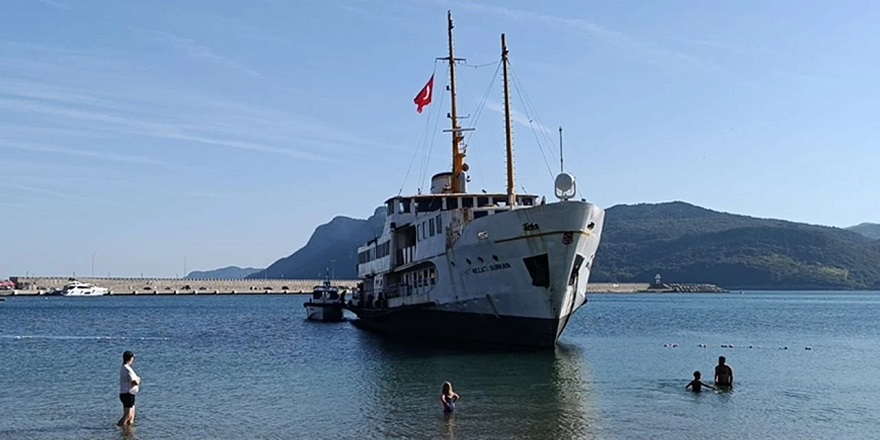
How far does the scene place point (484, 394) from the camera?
2856cm

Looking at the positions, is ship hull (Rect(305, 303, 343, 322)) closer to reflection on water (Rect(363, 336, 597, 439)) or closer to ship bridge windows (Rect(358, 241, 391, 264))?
ship bridge windows (Rect(358, 241, 391, 264))

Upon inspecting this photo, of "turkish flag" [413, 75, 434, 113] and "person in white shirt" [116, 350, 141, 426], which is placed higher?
"turkish flag" [413, 75, 434, 113]

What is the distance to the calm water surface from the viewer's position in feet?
75.9

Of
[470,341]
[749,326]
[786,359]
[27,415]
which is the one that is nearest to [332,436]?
[27,415]

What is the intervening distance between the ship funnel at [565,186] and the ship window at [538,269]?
283 cm

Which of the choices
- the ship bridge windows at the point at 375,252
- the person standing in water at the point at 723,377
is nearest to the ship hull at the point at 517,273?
the person standing in water at the point at 723,377

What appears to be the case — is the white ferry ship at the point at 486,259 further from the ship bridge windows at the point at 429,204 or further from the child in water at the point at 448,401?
the child in water at the point at 448,401

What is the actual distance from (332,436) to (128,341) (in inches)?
1501

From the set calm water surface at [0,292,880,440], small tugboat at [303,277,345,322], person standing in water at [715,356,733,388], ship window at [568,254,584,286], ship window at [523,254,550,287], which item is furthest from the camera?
small tugboat at [303,277,345,322]

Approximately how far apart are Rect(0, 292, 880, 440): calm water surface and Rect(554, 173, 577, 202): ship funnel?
23.6 ft

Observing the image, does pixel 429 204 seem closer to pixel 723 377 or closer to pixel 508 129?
pixel 508 129

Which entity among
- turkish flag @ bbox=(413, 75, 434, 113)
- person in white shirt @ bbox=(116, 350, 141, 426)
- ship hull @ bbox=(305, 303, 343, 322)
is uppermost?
turkish flag @ bbox=(413, 75, 434, 113)

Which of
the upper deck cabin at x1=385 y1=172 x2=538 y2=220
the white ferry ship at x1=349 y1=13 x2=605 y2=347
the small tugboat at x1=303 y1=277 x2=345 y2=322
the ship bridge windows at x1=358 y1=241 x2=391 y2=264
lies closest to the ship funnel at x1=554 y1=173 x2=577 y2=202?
the white ferry ship at x1=349 y1=13 x2=605 y2=347

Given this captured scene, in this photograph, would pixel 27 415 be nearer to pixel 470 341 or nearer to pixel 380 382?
pixel 380 382
